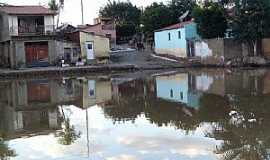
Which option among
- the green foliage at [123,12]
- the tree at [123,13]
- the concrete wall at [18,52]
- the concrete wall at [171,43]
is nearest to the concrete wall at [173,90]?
the concrete wall at [171,43]

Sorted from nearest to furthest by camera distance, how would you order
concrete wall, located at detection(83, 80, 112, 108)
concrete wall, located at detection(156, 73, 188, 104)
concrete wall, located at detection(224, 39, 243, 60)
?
concrete wall, located at detection(156, 73, 188, 104)
concrete wall, located at detection(83, 80, 112, 108)
concrete wall, located at detection(224, 39, 243, 60)

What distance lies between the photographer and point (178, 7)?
6003 cm

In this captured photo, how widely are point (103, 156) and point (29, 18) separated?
38.1m

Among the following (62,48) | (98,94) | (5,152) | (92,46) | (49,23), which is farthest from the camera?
(92,46)

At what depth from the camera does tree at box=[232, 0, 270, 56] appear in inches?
1444

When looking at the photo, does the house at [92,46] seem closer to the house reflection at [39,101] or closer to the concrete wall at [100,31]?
the concrete wall at [100,31]

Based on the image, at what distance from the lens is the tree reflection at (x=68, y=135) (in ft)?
39.9

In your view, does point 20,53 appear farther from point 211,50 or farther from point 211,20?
point 211,20

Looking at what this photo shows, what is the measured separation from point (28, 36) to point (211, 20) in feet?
53.5

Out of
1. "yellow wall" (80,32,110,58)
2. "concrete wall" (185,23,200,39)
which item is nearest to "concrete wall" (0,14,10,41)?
"yellow wall" (80,32,110,58)

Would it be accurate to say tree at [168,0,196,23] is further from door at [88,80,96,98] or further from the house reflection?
door at [88,80,96,98]

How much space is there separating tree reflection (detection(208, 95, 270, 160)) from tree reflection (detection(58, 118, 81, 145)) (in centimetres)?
343

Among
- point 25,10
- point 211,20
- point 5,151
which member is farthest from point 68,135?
point 25,10

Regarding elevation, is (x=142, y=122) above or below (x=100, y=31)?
below
